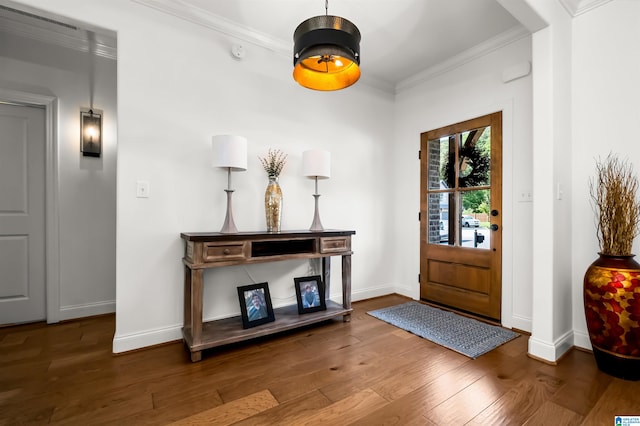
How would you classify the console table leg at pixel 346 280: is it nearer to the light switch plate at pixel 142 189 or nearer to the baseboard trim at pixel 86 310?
the light switch plate at pixel 142 189

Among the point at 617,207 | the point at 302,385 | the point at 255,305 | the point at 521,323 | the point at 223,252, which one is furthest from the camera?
the point at 521,323

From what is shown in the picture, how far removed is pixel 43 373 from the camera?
1.88 meters

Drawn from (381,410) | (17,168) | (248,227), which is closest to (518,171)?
(381,410)

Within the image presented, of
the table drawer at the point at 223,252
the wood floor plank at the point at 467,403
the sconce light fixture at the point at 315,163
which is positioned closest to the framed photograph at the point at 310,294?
the sconce light fixture at the point at 315,163

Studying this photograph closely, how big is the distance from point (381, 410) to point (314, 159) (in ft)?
6.63

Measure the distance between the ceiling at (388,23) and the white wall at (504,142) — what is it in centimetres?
21

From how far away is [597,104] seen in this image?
87.5 inches

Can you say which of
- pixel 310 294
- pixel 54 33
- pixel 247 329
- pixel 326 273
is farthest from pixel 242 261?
pixel 54 33

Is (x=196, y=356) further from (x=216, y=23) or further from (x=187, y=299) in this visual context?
(x=216, y=23)

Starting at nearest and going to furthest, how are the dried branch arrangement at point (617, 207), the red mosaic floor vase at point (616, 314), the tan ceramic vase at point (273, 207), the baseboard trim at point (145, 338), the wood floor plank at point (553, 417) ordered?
the wood floor plank at point (553, 417)
the red mosaic floor vase at point (616, 314)
the dried branch arrangement at point (617, 207)
the baseboard trim at point (145, 338)
the tan ceramic vase at point (273, 207)

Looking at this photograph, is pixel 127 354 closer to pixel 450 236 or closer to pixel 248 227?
pixel 248 227

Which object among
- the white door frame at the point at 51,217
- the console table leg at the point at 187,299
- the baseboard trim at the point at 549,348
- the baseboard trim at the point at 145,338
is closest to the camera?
the baseboard trim at the point at 549,348

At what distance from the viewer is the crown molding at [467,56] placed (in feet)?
8.81

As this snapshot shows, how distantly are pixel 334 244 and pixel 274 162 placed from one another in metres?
0.96
